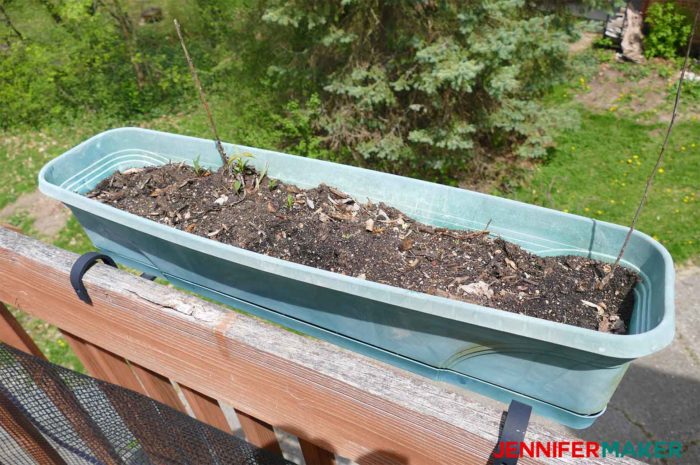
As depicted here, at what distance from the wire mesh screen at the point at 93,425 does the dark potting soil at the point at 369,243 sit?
31.7 inches

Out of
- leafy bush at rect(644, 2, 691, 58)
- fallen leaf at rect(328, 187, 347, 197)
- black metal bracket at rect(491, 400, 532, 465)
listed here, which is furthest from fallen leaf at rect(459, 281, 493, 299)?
leafy bush at rect(644, 2, 691, 58)

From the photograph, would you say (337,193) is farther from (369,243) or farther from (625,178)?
(625,178)

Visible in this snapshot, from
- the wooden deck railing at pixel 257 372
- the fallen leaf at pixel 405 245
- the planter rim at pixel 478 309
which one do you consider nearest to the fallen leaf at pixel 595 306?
the planter rim at pixel 478 309

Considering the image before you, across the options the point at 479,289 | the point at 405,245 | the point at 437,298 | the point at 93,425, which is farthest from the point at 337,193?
the point at 93,425

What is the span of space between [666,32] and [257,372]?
6476mm

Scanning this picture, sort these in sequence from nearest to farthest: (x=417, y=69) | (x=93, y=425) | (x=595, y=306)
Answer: (x=93, y=425) → (x=595, y=306) → (x=417, y=69)

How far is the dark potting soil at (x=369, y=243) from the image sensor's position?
1.51 meters

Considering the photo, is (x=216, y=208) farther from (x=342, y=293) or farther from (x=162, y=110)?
(x=162, y=110)

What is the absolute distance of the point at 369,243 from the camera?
1.78 meters

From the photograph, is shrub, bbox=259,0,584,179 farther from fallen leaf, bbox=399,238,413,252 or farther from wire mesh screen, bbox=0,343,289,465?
wire mesh screen, bbox=0,343,289,465

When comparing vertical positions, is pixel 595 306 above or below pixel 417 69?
below

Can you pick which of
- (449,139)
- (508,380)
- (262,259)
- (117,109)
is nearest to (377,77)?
(449,139)

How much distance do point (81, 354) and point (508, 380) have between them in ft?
4.12

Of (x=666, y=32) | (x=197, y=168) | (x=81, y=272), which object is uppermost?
(x=81, y=272)
